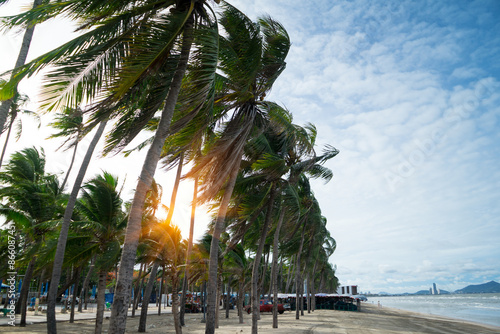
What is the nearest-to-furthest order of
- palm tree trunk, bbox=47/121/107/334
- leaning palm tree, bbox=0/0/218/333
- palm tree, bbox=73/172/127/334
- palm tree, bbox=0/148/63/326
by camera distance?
leaning palm tree, bbox=0/0/218/333 < palm tree trunk, bbox=47/121/107/334 < palm tree, bbox=73/172/127/334 < palm tree, bbox=0/148/63/326

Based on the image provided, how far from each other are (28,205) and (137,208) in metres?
14.7

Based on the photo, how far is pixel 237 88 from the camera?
27.6ft

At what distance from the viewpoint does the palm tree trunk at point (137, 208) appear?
4.62m

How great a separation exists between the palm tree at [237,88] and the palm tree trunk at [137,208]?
61.2 inches

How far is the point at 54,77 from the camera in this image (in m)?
4.93

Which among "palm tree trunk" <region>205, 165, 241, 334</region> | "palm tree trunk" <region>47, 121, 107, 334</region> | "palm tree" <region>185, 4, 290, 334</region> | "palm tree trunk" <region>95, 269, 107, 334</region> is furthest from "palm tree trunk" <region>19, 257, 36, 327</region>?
"palm tree" <region>185, 4, 290, 334</region>

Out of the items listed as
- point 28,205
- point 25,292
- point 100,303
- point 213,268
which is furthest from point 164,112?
point 25,292

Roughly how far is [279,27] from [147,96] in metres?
4.78

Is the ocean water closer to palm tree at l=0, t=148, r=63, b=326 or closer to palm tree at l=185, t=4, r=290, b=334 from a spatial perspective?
palm tree at l=185, t=4, r=290, b=334

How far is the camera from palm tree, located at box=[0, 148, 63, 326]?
577 inches

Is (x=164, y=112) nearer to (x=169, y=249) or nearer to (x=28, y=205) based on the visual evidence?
(x=169, y=249)

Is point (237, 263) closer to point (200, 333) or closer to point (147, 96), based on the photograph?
point (200, 333)

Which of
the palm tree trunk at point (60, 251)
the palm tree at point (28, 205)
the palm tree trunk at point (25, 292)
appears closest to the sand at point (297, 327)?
the palm tree trunk at point (25, 292)

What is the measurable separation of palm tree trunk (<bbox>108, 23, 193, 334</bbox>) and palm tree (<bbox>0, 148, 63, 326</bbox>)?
10426 millimetres
